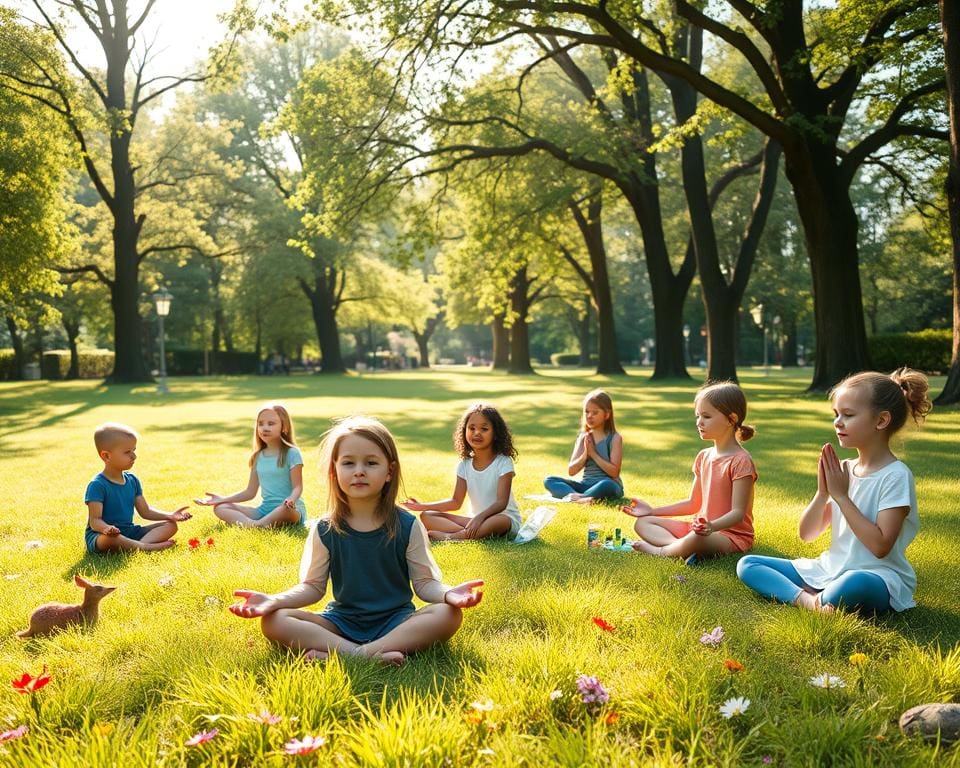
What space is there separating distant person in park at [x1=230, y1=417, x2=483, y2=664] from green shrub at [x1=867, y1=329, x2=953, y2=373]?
110ft

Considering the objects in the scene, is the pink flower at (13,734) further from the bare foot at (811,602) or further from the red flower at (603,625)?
the bare foot at (811,602)

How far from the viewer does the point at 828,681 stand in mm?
3010

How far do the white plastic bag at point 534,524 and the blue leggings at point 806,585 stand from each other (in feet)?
6.07

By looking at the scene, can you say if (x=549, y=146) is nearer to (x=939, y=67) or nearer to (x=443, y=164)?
(x=443, y=164)

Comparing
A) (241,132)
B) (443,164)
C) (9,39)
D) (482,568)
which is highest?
(241,132)

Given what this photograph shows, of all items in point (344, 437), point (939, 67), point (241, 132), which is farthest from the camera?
point (241, 132)

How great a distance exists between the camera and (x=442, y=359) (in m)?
113

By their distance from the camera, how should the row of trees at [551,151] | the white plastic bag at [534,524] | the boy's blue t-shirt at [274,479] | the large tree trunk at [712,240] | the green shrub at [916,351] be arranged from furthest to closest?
the green shrub at [916,351] < the large tree trunk at [712,240] < the row of trees at [551,151] < the boy's blue t-shirt at [274,479] < the white plastic bag at [534,524]

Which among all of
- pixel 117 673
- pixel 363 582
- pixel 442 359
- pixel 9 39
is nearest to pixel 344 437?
pixel 363 582

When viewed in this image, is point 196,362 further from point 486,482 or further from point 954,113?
point 486,482

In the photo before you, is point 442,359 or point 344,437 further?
point 442,359

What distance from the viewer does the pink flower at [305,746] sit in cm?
249

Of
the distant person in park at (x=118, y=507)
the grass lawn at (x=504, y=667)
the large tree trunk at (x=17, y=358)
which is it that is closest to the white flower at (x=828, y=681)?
the grass lawn at (x=504, y=667)

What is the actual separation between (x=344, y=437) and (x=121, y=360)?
109 ft
